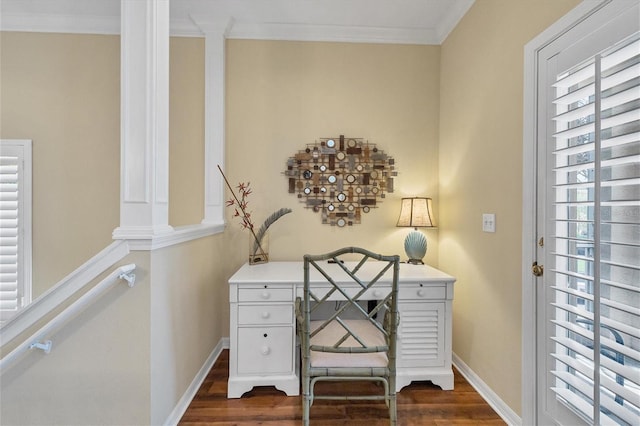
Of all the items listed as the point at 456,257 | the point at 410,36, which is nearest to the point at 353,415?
the point at 456,257

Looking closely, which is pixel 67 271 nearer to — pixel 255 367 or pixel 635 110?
pixel 255 367

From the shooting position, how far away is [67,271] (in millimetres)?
2562

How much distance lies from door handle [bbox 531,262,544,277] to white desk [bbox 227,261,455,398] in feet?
1.78

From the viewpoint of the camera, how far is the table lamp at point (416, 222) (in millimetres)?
2455

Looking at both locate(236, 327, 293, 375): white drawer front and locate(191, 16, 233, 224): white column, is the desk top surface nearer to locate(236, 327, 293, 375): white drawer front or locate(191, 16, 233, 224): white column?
locate(236, 327, 293, 375): white drawer front

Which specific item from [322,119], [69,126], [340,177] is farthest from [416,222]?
[69,126]

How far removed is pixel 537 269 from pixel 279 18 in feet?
8.71

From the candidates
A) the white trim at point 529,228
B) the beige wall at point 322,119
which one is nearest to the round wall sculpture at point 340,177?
the beige wall at point 322,119

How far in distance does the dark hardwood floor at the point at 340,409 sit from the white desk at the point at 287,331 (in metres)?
0.08

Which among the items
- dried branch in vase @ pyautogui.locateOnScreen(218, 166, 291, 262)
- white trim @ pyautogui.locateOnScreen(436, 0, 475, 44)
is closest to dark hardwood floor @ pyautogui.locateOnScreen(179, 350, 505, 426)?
dried branch in vase @ pyautogui.locateOnScreen(218, 166, 291, 262)

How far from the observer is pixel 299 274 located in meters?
2.09

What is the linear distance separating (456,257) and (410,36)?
199 centimetres

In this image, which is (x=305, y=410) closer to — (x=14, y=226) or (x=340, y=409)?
(x=340, y=409)

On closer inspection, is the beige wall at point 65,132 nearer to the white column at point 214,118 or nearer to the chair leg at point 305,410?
the white column at point 214,118
